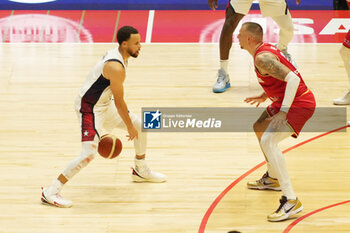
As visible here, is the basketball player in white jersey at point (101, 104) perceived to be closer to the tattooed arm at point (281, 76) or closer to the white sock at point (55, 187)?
the white sock at point (55, 187)

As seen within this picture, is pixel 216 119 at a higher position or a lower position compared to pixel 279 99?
lower

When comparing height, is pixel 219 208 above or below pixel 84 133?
below

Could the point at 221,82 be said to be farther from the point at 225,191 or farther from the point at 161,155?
the point at 225,191

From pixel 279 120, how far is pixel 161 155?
2.03 meters

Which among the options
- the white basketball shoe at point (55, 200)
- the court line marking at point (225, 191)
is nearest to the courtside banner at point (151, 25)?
the court line marking at point (225, 191)

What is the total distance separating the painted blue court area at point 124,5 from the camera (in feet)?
39.8

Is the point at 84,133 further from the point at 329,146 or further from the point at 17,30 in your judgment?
the point at 17,30

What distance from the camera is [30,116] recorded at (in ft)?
28.9

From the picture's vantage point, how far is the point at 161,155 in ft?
25.7

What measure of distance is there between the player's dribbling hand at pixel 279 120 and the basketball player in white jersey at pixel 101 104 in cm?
131

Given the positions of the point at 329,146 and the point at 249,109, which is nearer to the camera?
the point at 329,146

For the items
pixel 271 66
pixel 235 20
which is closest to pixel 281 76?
pixel 271 66

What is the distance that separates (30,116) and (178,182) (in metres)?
2.48

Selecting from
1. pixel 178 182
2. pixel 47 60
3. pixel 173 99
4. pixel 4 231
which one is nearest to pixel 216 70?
pixel 173 99
